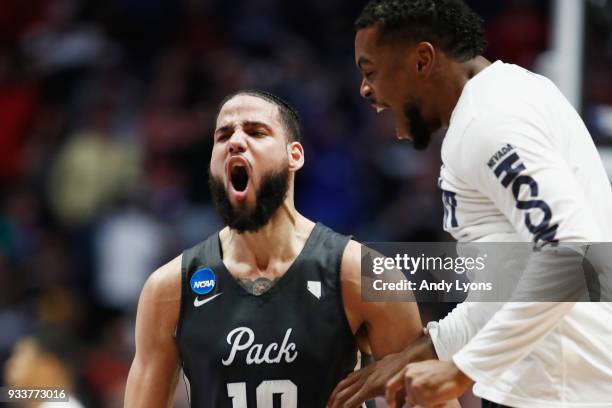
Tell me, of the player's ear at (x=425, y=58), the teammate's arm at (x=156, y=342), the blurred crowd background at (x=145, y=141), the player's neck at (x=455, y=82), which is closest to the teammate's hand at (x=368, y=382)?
the teammate's arm at (x=156, y=342)

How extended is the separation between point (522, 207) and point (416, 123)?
619 millimetres

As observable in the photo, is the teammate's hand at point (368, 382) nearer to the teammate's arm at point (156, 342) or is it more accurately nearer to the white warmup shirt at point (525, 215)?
the white warmup shirt at point (525, 215)

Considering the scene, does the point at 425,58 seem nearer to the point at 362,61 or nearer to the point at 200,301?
the point at 362,61

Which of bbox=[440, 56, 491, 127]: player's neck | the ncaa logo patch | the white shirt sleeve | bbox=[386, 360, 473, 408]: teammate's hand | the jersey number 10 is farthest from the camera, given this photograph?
the ncaa logo patch

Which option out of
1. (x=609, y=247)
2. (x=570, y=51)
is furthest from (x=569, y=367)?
(x=570, y=51)

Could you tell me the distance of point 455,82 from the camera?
343 centimetres

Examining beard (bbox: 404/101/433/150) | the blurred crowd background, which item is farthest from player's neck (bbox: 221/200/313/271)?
the blurred crowd background

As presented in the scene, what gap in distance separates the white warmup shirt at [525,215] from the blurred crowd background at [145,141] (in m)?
4.19

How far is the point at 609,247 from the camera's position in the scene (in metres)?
3.10

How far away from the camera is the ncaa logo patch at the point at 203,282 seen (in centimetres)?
387

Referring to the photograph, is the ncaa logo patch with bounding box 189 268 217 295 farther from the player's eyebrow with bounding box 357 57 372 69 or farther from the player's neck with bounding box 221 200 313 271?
the player's eyebrow with bounding box 357 57 372 69

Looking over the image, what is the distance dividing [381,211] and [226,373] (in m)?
4.36

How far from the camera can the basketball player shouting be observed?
3777 mm

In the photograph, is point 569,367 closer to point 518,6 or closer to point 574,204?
point 574,204
